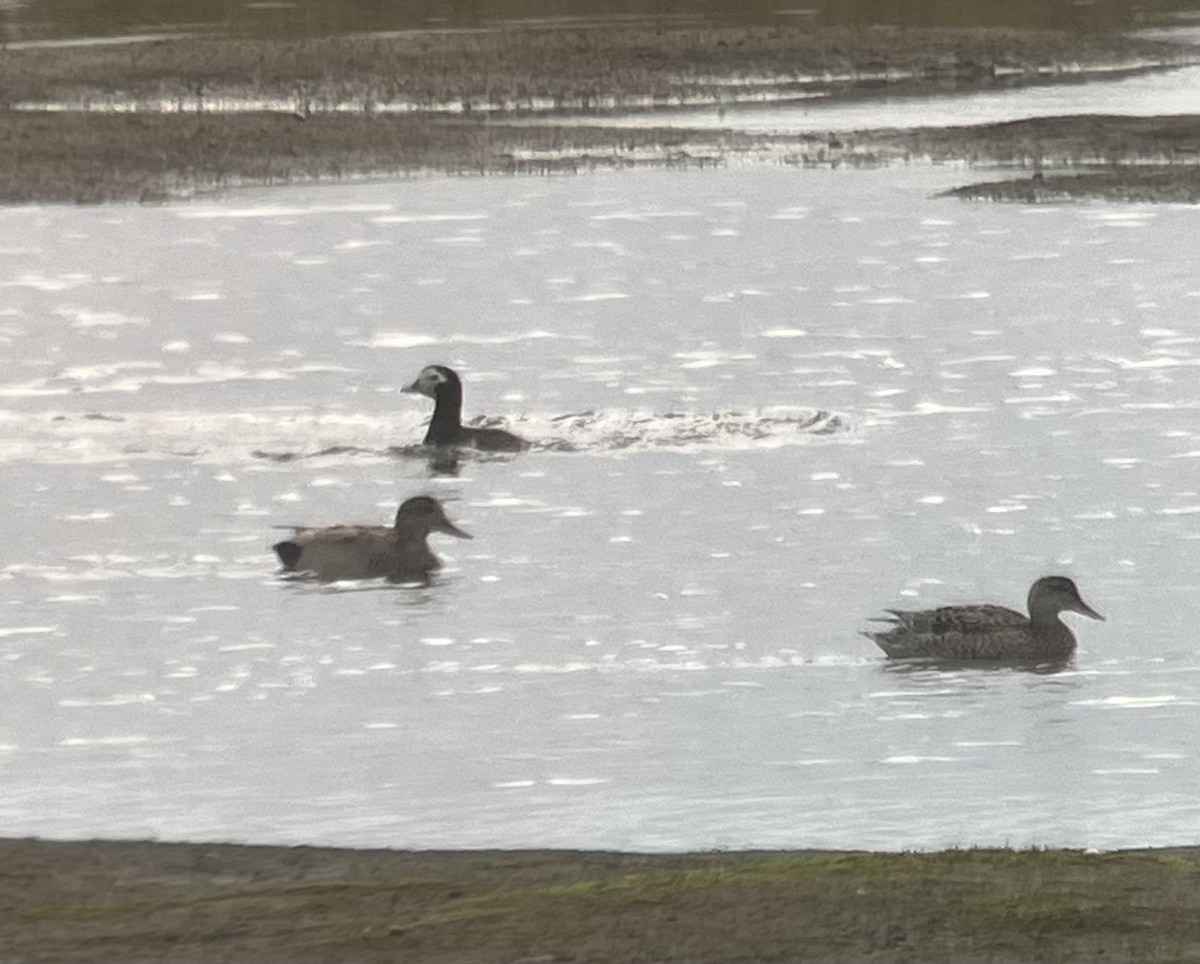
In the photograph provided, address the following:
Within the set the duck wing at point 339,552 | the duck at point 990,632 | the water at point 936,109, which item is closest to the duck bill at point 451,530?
the duck wing at point 339,552

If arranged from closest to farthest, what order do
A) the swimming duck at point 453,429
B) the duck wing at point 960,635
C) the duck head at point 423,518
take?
the duck wing at point 960,635
the duck head at point 423,518
the swimming duck at point 453,429

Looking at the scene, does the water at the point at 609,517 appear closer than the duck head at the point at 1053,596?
Yes

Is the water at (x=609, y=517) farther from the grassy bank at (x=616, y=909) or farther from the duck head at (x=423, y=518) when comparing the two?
the grassy bank at (x=616, y=909)

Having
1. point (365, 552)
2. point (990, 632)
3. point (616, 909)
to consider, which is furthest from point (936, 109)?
point (616, 909)

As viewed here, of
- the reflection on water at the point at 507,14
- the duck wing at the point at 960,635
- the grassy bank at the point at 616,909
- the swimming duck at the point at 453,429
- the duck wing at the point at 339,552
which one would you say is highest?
the reflection on water at the point at 507,14

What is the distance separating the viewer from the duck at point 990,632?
10.6m

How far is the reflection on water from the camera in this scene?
42438mm

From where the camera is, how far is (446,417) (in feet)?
50.8

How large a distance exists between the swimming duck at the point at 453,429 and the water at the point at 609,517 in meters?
0.14

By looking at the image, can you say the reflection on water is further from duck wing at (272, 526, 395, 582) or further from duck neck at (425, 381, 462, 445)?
duck wing at (272, 526, 395, 582)

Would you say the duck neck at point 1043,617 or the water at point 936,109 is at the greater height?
the water at point 936,109

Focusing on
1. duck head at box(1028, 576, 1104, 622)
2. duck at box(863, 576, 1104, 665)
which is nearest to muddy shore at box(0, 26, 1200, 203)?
duck head at box(1028, 576, 1104, 622)

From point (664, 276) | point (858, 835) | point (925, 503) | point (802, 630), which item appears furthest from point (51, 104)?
point (858, 835)

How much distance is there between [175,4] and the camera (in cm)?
4800
